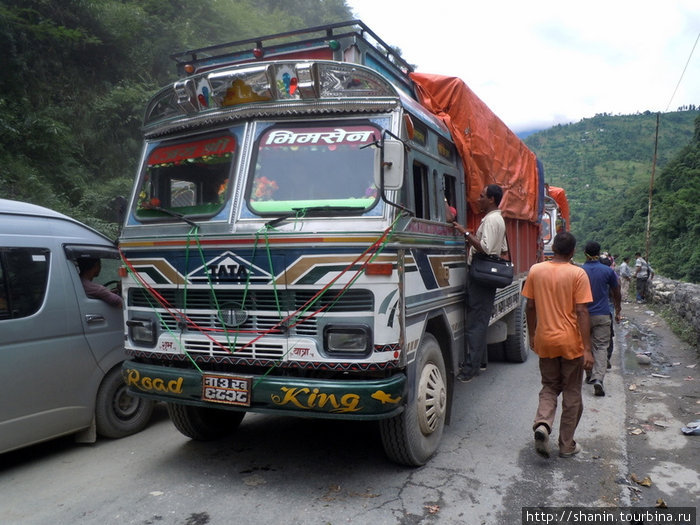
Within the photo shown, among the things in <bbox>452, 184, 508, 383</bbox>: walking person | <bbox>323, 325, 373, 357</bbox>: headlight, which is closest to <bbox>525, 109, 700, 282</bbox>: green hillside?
<bbox>452, 184, 508, 383</bbox>: walking person

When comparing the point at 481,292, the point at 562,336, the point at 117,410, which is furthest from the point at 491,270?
the point at 117,410

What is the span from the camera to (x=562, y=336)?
4.46 m

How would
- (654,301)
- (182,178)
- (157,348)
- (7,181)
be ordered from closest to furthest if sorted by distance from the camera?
(157,348), (182,178), (7,181), (654,301)

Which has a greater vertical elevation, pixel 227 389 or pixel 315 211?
pixel 315 211

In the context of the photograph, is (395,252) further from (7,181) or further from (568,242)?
(7,181)

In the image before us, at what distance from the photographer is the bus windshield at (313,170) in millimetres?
3901

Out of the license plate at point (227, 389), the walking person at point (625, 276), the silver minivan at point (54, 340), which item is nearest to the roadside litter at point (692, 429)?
the license plate at point (227, 389)

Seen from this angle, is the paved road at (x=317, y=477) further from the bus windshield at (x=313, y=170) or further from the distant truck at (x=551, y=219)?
the distant truck at (x=551, y=219)

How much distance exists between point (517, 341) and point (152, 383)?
5.73 m

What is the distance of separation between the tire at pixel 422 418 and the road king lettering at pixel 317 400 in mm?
539

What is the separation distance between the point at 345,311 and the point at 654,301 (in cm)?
1531

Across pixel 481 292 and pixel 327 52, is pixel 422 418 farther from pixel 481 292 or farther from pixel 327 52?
pixel 327 52

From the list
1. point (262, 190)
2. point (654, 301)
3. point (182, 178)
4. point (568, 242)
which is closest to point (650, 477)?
point (568, 242)

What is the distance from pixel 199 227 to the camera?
405cm
